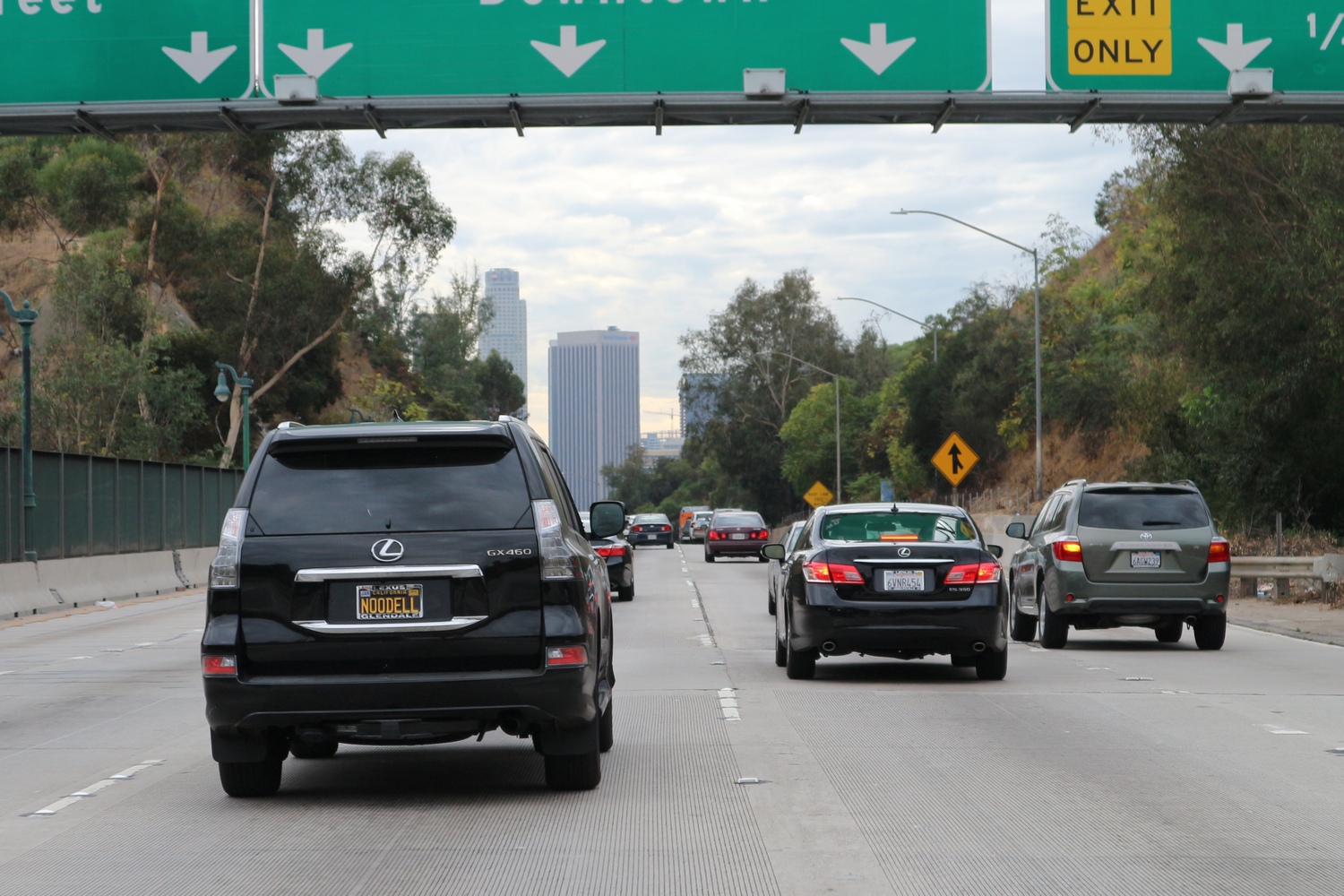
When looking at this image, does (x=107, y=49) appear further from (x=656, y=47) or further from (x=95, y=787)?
(x=95, y=787)

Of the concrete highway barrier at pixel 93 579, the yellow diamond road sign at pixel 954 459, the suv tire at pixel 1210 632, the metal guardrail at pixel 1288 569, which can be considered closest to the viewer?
the suv tire at pixel 1210 632

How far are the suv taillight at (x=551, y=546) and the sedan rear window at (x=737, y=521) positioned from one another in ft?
134

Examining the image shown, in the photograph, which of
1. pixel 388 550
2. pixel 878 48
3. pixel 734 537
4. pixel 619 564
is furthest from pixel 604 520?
pixel 734 537

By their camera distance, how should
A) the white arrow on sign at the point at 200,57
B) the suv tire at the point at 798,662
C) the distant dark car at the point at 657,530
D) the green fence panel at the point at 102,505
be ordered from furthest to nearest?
1. the distant dark car at the point at 657,530
2. the green fence panel at the point at 102,505
3. the white arrow on sign at the point at 200,57
4. the suv tire at the point at 798,662

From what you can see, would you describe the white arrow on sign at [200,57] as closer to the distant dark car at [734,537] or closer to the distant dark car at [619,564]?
the distant dark car at [619,564]

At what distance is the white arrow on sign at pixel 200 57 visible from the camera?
18.2 meters

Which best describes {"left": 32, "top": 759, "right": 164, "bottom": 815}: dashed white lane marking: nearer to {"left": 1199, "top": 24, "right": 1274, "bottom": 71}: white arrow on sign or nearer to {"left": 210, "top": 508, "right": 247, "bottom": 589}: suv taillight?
{"left": 210, "top": 508, "right": 247, "bottom": 589}: suv taillight

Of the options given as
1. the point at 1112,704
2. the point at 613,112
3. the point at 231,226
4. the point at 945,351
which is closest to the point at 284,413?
the point at 231,226

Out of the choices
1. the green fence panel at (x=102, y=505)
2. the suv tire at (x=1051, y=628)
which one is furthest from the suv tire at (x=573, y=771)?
the green fence panel at (x=102, y=505)

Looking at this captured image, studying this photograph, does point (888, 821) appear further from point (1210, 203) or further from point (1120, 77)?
point (1210, 203)

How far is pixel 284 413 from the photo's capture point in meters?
75.2

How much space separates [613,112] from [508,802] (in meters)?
10.9

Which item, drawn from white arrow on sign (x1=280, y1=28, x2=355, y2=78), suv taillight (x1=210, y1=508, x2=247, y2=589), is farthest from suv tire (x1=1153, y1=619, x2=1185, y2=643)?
suv taillight (x1=210, y1=508, x2=247, y2=589)

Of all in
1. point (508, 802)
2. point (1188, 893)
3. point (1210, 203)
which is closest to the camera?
point (1188, 893)
